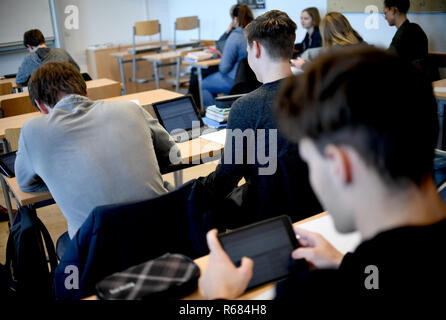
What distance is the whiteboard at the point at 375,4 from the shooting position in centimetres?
416

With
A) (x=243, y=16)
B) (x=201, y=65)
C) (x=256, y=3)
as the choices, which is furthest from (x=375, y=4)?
(x=201, y=65)

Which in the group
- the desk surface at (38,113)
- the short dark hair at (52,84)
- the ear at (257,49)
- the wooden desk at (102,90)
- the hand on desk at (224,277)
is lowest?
the hand on desk at (224,277)

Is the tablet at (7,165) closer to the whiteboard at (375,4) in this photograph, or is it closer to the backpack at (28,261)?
the backpack at (28,261)

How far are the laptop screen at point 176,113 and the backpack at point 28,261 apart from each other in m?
0.95

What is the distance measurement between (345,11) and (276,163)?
3.86 m

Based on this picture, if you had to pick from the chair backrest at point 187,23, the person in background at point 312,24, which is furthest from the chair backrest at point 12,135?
the chair backrest at point 187,23

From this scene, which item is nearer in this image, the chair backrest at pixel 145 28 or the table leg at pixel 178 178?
the table leg at pixel 178 178

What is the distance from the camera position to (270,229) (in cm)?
111

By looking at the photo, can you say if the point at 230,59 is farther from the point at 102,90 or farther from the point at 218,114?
the point at 218,114

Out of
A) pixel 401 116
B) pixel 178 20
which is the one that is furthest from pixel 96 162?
pixel 178 20

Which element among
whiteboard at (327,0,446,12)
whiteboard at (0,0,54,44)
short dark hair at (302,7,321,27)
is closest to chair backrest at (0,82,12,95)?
whiteboard at (0,0,54,44)

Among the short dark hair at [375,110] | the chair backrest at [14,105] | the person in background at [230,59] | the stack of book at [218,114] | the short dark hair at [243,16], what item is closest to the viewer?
the short dark hair at [375,110]

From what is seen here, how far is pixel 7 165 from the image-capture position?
7.18 feet
